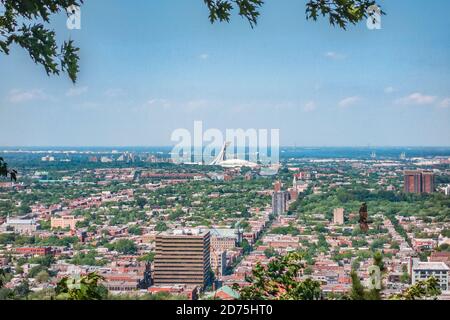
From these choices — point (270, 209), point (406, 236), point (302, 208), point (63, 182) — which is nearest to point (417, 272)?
point (406, 236)

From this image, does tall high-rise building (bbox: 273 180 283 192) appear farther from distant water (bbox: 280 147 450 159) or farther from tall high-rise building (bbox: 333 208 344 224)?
Result: tall high-rise building (bbox: 333 208 344 224)

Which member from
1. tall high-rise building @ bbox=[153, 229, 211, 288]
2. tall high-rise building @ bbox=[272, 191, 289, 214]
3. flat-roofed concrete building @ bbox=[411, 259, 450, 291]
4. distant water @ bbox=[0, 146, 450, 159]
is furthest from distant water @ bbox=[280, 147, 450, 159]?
flat-roofed concrete building @ bbox=[411, 259, 450, 291]

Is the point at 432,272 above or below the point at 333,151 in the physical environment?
below

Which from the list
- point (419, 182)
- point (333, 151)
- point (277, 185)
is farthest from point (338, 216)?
point (277, 185)

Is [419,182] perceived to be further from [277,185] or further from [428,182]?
[277,185]

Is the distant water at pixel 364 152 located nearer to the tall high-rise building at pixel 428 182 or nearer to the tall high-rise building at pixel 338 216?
the tall high-rise building at pixel 428 182

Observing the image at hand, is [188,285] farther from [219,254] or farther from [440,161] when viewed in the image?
[440,161]
